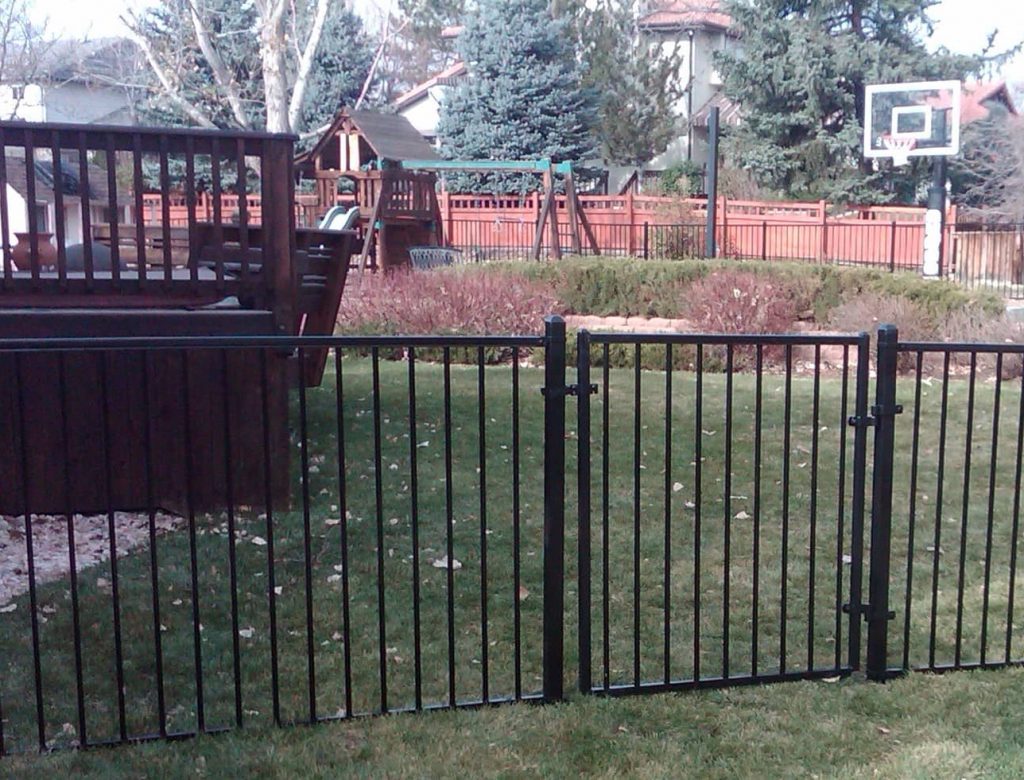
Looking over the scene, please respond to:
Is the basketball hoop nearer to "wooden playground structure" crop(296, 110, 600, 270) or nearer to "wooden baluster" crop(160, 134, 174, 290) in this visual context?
"wooden playground structure" crop(296, 110, 600, 270)

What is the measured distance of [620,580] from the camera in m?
5.24

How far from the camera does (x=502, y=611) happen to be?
4836mm

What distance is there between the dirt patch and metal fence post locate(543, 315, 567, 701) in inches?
80.5

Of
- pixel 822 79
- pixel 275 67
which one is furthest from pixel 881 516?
pixel 822 79

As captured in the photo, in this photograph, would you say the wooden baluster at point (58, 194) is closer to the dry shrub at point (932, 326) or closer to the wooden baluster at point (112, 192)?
the wooden baluster at point (112, 192)

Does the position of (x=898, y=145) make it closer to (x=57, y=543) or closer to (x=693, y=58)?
(x=693, y=58)

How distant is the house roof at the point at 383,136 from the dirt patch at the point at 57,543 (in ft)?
65.0

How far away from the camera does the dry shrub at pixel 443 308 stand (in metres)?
12.9

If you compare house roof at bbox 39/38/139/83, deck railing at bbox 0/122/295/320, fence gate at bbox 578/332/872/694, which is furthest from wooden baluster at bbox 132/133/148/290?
house roof at bbox 39/38/139/83

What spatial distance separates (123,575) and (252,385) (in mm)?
1296

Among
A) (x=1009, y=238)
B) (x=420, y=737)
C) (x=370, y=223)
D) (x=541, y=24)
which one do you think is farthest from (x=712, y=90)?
(x=420, y=737)

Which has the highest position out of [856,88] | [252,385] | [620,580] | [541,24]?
[541,24]

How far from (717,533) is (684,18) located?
3695cm

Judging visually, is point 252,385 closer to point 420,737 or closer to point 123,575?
point 123,575
